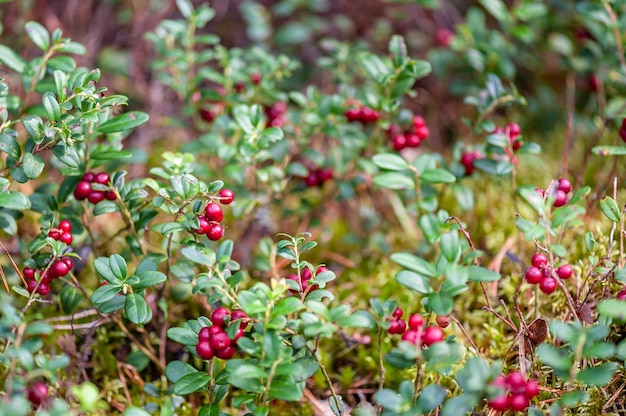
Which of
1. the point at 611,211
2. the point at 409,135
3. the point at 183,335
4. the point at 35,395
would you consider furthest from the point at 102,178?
Answer: the point at 611,211

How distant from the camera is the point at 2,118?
2117 mm

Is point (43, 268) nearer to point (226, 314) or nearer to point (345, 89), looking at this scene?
point (226, 314)

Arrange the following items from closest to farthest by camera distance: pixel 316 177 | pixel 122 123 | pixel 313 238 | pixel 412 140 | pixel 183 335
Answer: pixel 183 335 → pixel 122 123 → pixel 412 140 → pixel 316 177 → pixel 313 238

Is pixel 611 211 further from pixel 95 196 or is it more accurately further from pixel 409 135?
pixel 95 196

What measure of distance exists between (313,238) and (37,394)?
72.3 inches

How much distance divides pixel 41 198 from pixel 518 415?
2.05 meters

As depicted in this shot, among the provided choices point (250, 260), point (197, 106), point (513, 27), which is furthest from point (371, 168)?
point (513, 27)

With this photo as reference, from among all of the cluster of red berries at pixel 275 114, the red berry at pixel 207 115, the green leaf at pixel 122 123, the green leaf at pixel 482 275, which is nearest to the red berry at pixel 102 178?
the green leaf at pixel 122 123

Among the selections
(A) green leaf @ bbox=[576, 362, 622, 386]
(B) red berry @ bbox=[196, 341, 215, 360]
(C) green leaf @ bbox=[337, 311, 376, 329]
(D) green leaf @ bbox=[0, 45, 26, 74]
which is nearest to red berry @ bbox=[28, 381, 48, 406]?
(B) red berry @ bbox=[196, 341, 215, 360]

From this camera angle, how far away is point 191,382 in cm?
201

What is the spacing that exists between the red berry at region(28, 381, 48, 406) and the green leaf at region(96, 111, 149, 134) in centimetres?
94


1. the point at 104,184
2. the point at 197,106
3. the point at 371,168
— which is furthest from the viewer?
the point at 197,106

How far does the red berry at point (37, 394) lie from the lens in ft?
5.47

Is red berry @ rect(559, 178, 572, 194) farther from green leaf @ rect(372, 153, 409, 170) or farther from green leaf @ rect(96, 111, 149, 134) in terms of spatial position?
green leaf @ rect(96, 111, 149, 134)
